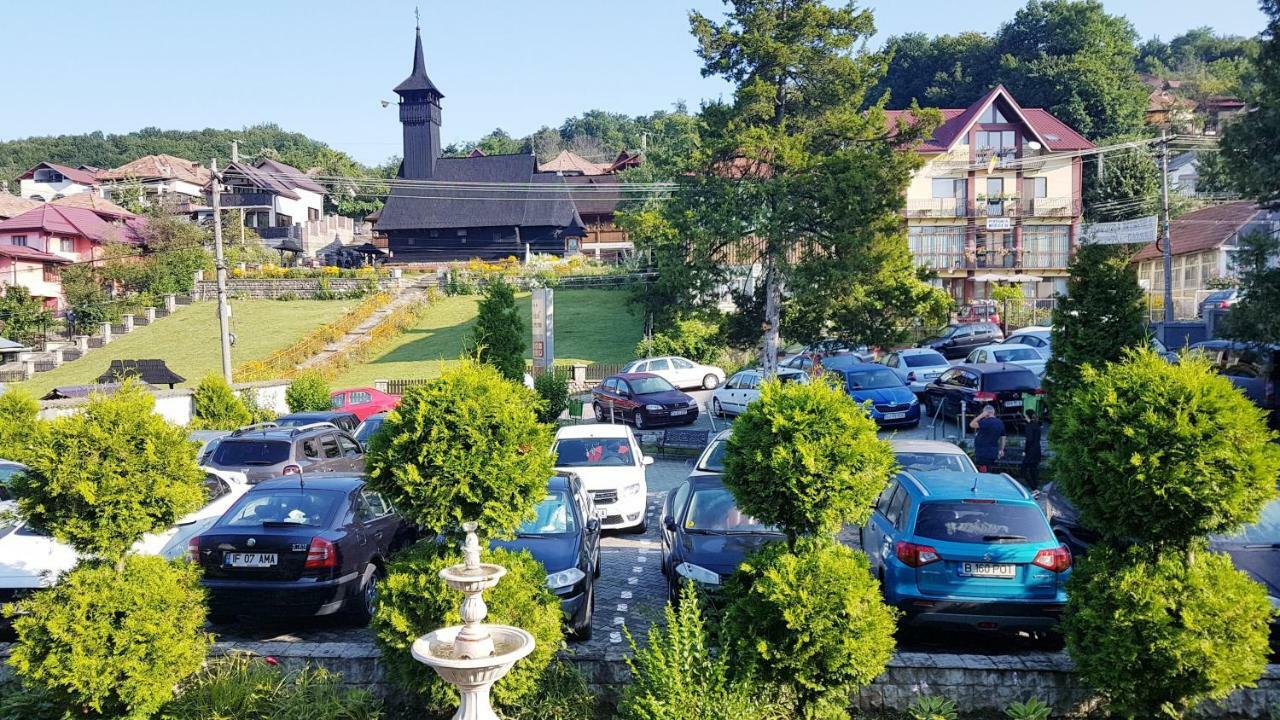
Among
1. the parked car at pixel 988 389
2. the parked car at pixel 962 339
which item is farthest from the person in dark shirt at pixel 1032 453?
the parked car at pixel 962 339

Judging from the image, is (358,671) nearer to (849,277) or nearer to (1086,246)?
(1086,246)

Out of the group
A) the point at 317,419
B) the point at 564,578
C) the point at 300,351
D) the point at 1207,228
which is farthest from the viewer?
the point at 1207,228

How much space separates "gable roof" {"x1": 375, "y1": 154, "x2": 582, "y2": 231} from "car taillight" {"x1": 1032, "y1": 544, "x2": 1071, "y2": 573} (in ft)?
186

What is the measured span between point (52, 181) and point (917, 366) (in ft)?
335

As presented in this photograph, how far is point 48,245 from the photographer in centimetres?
5562

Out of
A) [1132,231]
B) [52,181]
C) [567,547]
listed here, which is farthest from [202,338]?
[52,181]

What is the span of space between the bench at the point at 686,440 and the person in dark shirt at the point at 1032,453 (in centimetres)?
727

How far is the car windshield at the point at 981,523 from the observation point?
7.91m

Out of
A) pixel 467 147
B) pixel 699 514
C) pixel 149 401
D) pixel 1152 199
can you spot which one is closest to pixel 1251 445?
pixel 699 514

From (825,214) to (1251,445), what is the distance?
22377 millimetres

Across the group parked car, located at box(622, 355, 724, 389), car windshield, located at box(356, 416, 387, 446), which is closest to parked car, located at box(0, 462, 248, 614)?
car windshield, located at box(356, 416, 387, 446)

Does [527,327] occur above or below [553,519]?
above

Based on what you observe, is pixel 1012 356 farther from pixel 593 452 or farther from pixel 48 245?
pixel 48 245

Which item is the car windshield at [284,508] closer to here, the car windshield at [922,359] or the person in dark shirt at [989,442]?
the person in dark shirt at [989,442]
